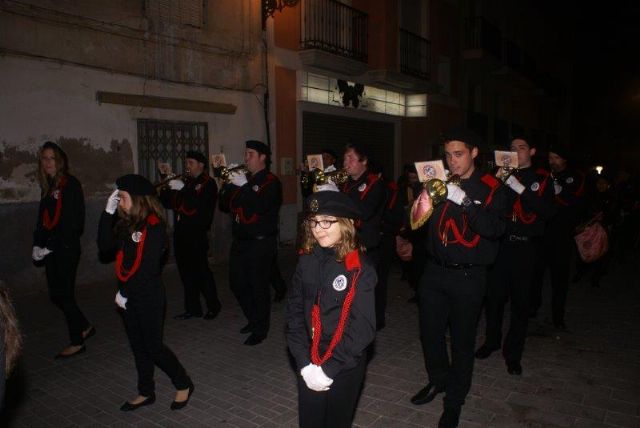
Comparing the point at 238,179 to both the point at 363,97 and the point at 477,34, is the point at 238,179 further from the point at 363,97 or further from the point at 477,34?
the point at 477,34

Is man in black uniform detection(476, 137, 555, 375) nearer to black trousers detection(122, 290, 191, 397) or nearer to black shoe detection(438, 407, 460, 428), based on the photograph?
black shoe detection(438, 407, 460, 428)

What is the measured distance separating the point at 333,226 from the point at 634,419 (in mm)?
3131

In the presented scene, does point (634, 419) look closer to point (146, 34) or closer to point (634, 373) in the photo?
point (634, 373)

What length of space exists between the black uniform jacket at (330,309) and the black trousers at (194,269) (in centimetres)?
398

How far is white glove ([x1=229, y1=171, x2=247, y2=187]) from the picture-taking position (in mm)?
6418

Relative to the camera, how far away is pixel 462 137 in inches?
161

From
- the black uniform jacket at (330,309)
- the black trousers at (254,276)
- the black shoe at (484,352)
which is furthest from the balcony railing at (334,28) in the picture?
the black uniform jacket at (330,309)

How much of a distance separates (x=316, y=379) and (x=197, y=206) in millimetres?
4370

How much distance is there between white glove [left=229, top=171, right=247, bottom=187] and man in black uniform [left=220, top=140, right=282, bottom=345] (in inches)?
10.6

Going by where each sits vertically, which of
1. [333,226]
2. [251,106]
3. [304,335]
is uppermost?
[251,106]

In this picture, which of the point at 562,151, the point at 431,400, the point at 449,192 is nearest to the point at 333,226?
the point at 449,192

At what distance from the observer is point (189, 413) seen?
4.36 m

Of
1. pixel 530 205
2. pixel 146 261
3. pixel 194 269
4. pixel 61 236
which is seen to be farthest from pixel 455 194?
pixel 194 269

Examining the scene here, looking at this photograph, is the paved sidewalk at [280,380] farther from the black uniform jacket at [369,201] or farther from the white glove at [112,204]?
the white glove at [112,204]
